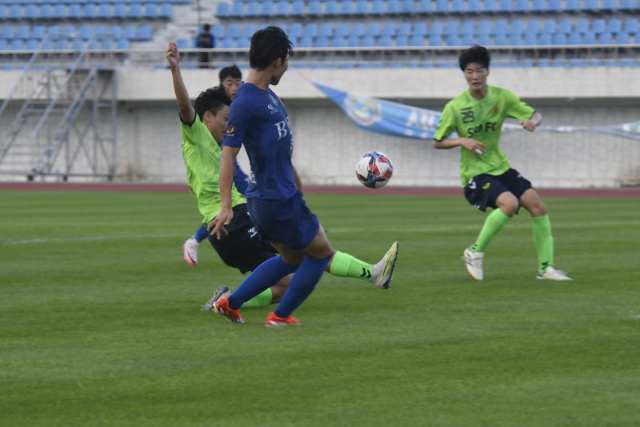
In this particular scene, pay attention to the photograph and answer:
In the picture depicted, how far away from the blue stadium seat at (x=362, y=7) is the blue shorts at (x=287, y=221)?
26.9m

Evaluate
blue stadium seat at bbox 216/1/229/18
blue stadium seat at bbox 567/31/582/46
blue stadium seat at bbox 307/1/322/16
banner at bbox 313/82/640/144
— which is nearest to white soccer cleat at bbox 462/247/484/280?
banner at bbox 313/82/640/144

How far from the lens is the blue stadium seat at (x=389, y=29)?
3011 cm

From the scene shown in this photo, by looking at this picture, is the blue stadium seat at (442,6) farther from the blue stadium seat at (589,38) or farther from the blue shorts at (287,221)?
the blue shorts at (287,221)

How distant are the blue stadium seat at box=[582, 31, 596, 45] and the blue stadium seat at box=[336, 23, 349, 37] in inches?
321

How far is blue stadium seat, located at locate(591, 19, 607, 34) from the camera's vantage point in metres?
27.8

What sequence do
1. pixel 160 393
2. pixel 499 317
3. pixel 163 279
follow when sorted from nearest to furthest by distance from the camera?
pixel 160 393
pixel 499 317
pixel 163 279

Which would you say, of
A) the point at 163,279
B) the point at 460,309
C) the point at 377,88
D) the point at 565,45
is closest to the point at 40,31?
the point at 377,88

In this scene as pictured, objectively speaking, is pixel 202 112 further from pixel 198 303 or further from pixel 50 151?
pixel 50 151

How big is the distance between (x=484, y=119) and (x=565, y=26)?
21913 mm

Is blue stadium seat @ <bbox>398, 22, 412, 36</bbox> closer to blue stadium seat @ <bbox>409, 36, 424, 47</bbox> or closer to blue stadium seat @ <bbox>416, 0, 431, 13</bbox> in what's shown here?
blue stadium seat @ <bbox>409, 36, 424, 47</bbox>

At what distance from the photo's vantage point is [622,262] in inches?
342

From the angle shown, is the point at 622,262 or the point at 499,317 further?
the point at 622,262

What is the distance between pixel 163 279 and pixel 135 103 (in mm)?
24515

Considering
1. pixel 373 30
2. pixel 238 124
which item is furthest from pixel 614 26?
pixel 238 124
